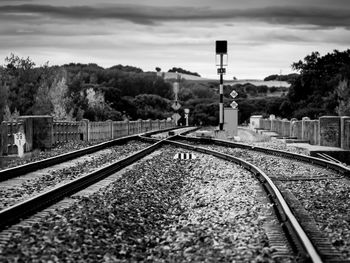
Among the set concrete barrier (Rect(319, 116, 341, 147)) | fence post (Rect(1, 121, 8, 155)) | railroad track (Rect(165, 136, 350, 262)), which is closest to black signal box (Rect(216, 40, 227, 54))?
concrete barrier (Rect(319, 116, 341, 147))

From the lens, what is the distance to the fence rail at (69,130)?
21.7m

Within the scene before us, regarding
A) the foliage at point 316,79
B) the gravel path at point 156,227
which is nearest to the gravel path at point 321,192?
the gravel path at point 156,227

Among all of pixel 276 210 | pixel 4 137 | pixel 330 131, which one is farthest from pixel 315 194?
pixel 330 131

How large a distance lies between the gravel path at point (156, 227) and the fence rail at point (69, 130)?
9.18 m

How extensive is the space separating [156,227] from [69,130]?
22959mm

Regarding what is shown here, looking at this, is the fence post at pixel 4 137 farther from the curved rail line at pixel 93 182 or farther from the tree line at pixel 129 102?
the tree line at pixel 129 102

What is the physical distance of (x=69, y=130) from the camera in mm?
31422

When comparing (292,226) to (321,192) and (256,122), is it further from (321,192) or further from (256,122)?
(256,122)

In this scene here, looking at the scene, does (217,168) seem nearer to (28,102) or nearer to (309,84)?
(28,102)

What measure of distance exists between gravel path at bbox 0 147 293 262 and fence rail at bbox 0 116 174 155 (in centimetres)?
918

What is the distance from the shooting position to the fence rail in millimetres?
21667

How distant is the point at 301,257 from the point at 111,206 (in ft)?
13.1

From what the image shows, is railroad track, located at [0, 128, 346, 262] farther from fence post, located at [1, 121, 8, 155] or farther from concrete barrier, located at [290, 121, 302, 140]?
concrete barrier, located at [290, 121, 302, 140]

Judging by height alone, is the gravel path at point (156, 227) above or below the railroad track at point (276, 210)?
below
